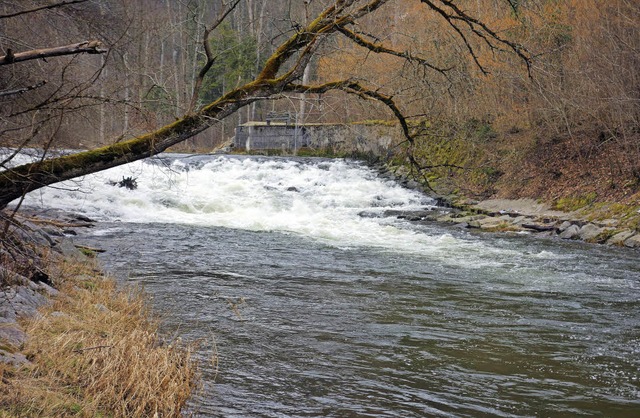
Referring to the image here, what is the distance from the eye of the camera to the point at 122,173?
22406 mm

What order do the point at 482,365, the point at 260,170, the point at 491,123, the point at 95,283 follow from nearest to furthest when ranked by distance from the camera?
the point at 482,365, the point at 95,283, the point at 491,123, the point at 260,170

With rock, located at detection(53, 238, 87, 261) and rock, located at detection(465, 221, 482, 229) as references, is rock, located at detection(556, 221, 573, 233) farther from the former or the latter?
rock, located at detection(53, 238, 87, 261)

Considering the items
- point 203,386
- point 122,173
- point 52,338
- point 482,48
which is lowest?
point 203,386

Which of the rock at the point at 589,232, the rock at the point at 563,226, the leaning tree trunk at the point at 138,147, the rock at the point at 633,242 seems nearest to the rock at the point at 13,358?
the leaning tree trunk at the point at 138,147

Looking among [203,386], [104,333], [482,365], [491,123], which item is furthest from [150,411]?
[491,123]

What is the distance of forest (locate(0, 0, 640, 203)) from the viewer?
6.65 metres

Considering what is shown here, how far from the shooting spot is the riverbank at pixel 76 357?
158 inches

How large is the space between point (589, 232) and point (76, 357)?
13.3m

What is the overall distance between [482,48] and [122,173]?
1298 centimetres

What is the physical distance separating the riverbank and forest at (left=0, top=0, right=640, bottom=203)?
150 cm

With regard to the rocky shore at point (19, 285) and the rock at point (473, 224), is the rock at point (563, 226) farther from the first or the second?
the rocky shore at point (19, 285)

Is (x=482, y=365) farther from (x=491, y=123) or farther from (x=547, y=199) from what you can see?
(x=491, y=123)

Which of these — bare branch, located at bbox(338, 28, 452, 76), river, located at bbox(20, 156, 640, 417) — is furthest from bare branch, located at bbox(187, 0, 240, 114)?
bare branch, located at bbox(338, 28, 452, 76)

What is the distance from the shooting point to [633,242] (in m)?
13.9
